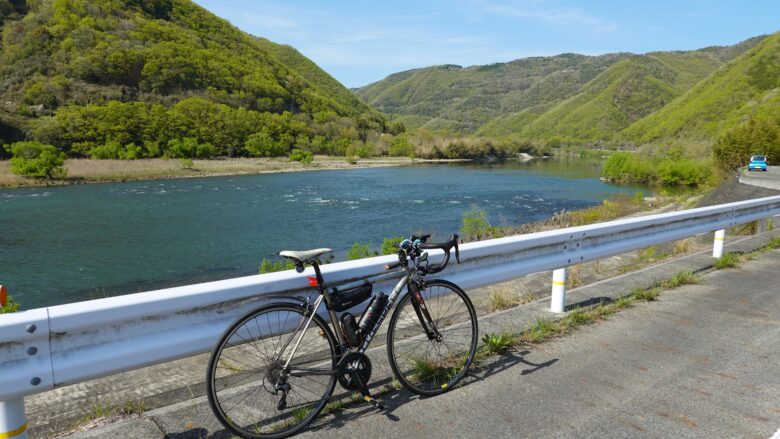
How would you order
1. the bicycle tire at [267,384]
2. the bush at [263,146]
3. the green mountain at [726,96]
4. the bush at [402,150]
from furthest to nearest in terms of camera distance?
the bush at [402,150], the green mountain at [726,96], the bush at [263,146], the bicycle tire at [267,384]

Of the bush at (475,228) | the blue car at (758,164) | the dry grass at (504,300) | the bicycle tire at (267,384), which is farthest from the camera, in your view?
the blue car at (758,164)

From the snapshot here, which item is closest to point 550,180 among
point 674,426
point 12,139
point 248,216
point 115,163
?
point 248,216

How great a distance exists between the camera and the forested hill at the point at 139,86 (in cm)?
8294

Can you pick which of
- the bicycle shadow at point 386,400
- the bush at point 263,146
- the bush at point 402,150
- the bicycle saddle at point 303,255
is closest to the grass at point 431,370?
the bicycle shadow at point 386,400

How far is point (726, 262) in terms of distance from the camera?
23.7ft

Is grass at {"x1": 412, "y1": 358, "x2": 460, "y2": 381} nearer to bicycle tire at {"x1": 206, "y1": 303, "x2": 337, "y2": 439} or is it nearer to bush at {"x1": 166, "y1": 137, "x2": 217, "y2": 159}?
bicycle tire at {"x1": 206, "y1": 303, "x2": 337, "y2": 439}

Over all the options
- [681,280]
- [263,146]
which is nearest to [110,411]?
[681,280]

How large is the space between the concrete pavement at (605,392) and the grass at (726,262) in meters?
2.17

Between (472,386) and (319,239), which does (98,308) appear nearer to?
(472,386)

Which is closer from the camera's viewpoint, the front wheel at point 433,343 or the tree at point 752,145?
the front wheel at point 433,343

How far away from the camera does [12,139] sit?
236 feet

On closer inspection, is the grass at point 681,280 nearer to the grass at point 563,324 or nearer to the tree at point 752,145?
the grass at point 563,324

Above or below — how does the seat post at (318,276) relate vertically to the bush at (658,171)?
above

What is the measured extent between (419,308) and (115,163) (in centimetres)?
7042
